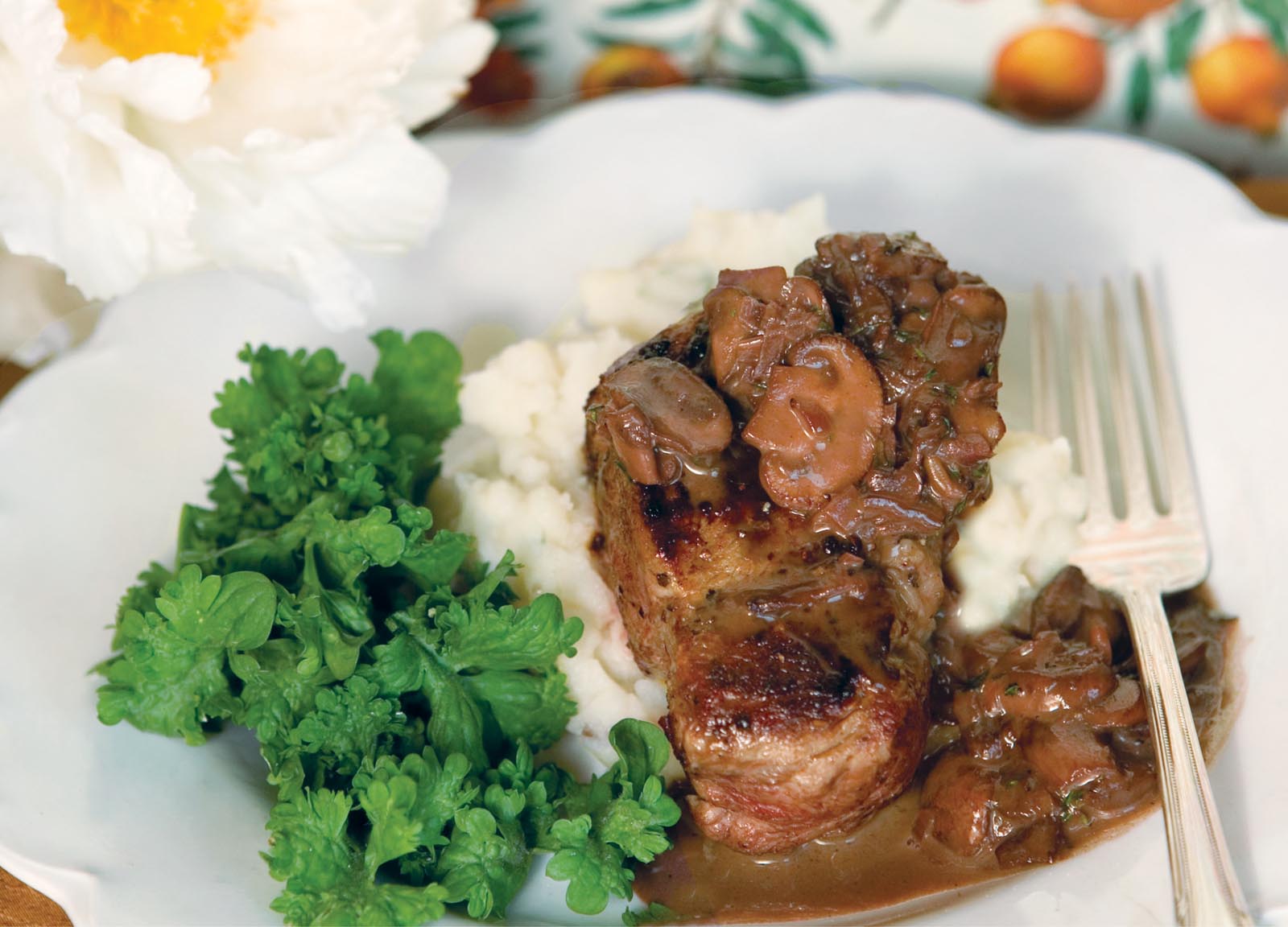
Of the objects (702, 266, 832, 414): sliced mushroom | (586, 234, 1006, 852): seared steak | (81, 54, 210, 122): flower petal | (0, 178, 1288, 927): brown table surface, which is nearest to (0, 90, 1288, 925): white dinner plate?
(0, 178, 1288, 927): brown table surface

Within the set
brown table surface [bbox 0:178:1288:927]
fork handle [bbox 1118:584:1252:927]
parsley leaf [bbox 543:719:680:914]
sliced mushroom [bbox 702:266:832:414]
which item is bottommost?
brown table surface [bbox 0:178:1288:927]

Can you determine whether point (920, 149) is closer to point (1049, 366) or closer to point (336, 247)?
point (1049, 366)

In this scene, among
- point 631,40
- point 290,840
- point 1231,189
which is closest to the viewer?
point 290,840

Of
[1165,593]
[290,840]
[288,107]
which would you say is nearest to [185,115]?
[288,107]

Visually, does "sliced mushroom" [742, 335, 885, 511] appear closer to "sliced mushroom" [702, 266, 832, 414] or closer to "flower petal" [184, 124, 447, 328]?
"sliced mushroom" [702, 266, 832, 414]

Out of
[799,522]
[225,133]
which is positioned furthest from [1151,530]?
[225,133]

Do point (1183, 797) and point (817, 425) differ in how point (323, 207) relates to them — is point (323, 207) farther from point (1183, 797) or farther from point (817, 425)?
point (1183, 797)
